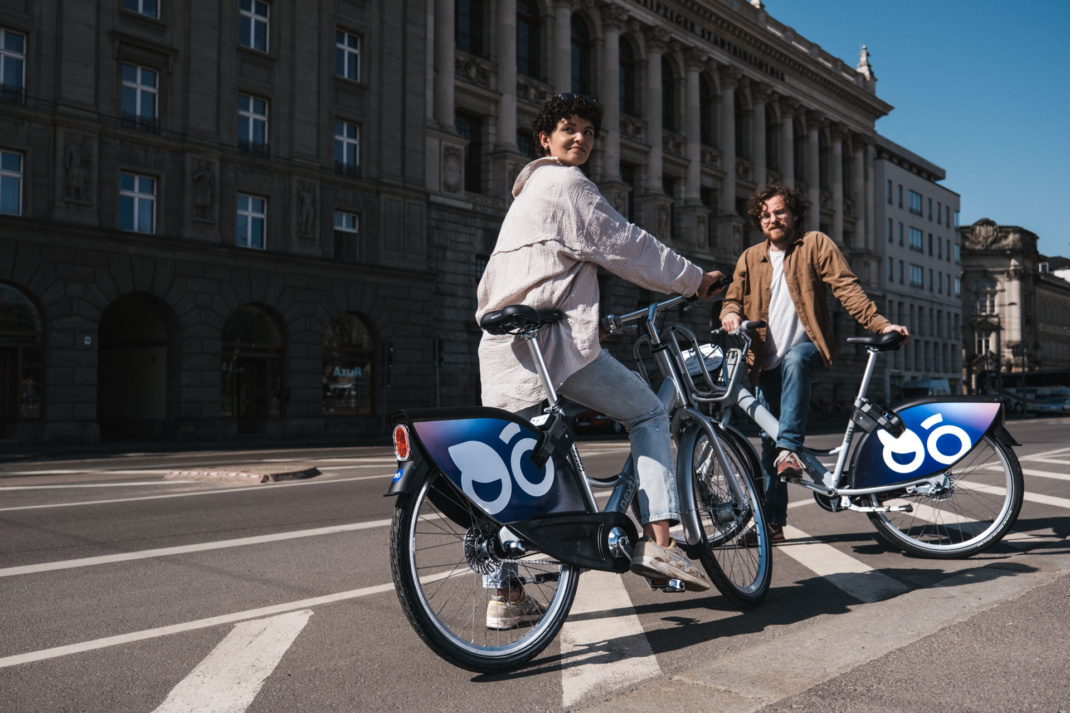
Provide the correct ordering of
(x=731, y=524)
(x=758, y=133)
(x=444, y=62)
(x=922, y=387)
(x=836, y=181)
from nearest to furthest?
(x=731, y=524) → (x=444, y=62) → (x=758, y=133) → (x=836, y=181) → (x=922, y=387)

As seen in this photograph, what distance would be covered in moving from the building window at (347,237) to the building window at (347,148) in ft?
4.35

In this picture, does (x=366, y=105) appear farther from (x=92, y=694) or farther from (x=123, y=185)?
(x=92, y=694)

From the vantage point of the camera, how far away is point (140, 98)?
23562 millimetres

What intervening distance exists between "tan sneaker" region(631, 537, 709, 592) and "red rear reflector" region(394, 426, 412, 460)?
99cm

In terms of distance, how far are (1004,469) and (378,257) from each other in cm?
2485

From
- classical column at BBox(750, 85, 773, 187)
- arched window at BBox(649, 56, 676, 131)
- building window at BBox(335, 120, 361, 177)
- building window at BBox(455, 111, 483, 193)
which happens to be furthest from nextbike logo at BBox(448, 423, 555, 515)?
classical column at BBox(750, 85, 773, 187)

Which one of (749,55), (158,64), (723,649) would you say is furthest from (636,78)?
(723,649)

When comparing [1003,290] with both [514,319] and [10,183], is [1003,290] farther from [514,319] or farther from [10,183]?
[514,319]

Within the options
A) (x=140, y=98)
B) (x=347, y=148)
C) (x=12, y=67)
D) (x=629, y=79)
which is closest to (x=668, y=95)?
(x=629, y=79)

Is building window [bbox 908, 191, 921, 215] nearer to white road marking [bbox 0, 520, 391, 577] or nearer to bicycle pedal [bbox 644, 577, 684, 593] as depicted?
white road marking [bbox 0, 520, 391, 577]

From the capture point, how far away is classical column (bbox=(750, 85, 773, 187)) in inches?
1858

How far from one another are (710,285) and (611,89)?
35752 millimetres

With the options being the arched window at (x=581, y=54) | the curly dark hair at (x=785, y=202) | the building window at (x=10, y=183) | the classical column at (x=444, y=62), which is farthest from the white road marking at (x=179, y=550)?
the arched window at (x=581, y=54)

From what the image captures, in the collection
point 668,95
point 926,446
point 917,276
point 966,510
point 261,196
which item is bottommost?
point 966,510
